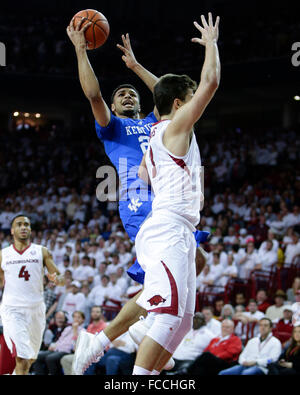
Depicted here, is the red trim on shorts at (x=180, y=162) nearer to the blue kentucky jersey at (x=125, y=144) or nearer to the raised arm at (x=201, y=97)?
the raised arm at (x=201, y=97)

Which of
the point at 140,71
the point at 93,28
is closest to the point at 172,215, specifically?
the point at 93,28

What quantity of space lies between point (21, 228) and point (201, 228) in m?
7.71

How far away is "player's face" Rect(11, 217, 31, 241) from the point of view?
7.88 metres

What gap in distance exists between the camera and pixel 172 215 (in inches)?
169

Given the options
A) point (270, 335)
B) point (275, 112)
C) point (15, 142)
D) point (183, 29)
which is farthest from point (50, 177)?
point (270, 335)

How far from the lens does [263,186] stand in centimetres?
1756

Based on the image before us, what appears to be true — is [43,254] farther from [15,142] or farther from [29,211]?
[15,142]

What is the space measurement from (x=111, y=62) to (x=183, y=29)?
3.30 meters

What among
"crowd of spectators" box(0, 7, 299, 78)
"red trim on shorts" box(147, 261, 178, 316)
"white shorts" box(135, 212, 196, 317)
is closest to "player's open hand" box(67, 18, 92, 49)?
"white shorts" box(135, 212, 196, 317)

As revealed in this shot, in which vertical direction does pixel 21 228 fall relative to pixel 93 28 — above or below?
below

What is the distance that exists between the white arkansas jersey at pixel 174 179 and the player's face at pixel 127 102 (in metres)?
1.46

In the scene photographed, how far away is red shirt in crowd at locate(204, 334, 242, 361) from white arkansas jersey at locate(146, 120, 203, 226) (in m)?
6.24

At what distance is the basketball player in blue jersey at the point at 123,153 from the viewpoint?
201 inches

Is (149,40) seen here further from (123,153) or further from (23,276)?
(123,153)
